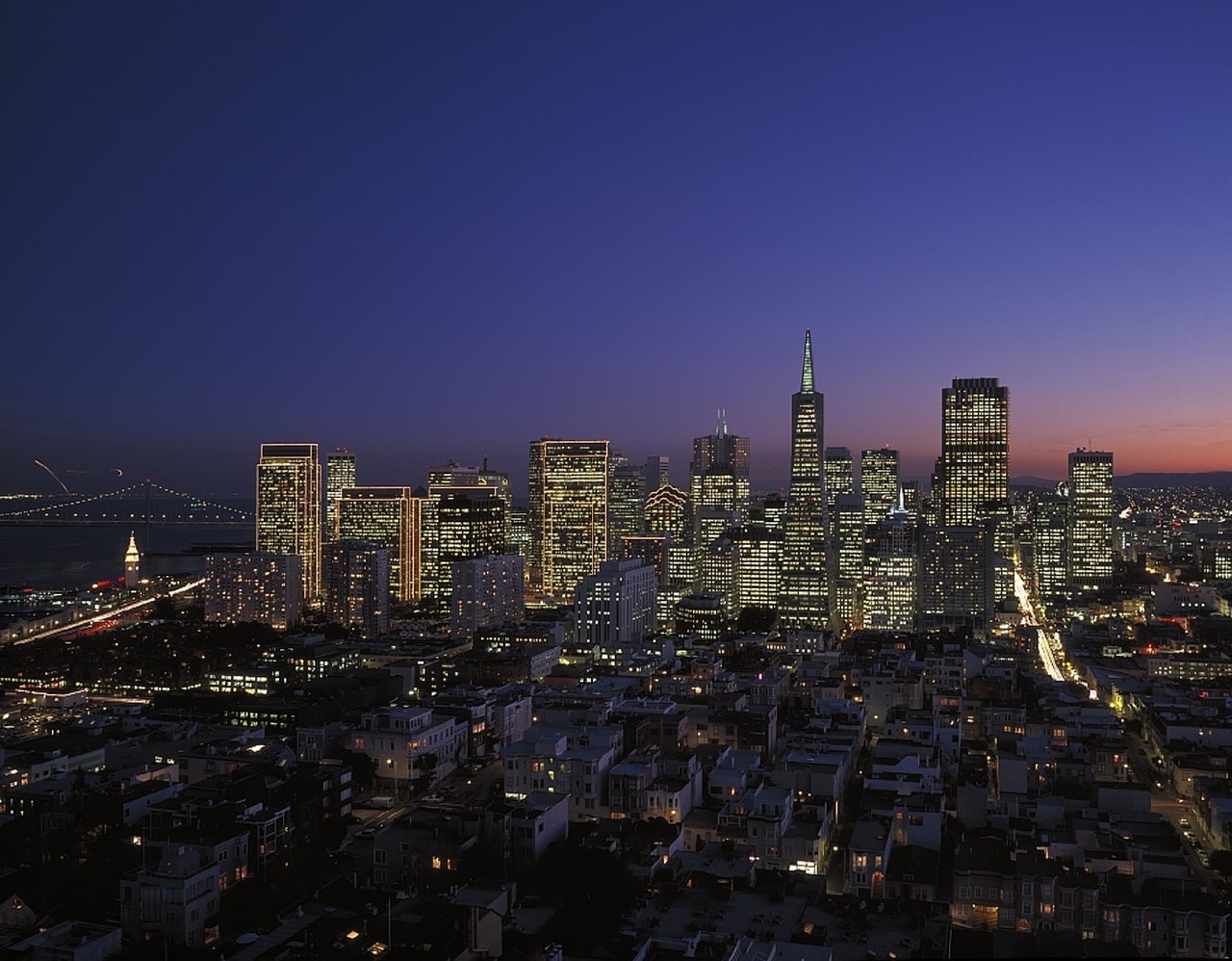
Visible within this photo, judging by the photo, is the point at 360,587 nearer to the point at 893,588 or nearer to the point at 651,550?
the point at 651,550

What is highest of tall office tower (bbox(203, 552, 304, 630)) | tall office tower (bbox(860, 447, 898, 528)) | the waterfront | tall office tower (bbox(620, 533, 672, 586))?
tall office tower (bbox(860, 447, 898, 528))

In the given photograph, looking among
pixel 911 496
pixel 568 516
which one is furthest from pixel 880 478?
pixel 568 516

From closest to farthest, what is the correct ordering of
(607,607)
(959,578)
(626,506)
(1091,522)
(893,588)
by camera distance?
(607,607)
(959,578)
(893,588)
(1091,522)
(626,506)

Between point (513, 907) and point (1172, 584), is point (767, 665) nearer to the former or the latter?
point (513, 907)

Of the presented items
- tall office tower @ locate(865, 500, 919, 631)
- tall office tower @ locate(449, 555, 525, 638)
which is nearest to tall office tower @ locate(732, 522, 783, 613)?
tall office tower @ locate(865, 500, 919, 631)

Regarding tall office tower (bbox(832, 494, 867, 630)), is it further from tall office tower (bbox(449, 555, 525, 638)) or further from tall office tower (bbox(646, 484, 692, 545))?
tall office tower (bbox(449, 555, 525, 638))

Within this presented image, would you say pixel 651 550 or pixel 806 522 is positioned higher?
pixel 806 522

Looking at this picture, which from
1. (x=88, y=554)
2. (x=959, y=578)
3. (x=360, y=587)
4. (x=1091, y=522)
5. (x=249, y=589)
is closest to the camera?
(x=360, y=587)
